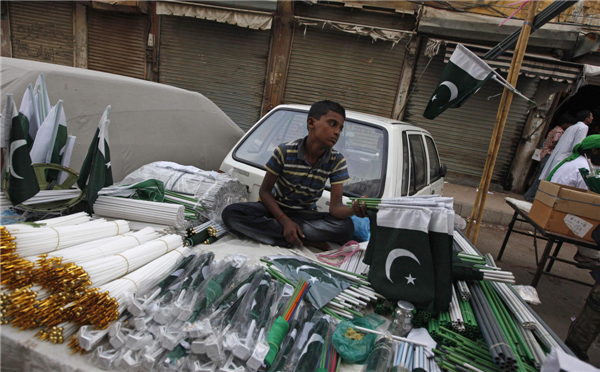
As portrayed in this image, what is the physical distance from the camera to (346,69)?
870cm

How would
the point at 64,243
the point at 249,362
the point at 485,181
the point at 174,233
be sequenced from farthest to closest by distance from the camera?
the point at 485,181 → the point at 174,233 → the point at 64,243 → the point at 249,362

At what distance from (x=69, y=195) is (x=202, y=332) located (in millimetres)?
1841

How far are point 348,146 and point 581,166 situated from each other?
3.37m

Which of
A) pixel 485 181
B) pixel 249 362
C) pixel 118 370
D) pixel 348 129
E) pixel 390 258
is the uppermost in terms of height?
pixel 348 129

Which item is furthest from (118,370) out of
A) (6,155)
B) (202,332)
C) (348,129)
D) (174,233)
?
(348,129)

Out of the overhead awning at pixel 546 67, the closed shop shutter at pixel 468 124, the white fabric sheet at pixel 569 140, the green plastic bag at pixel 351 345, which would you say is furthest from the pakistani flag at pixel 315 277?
the closed shop shutter at pixel 468 124

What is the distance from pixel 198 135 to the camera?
4918 mm

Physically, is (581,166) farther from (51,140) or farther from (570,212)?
(51,140)

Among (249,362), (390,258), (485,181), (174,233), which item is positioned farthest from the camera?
(485,181)

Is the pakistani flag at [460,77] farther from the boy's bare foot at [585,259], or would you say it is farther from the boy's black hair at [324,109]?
the boy's bare foot at [585,259]

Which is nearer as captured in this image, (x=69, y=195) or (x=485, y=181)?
(x=69, y=195)

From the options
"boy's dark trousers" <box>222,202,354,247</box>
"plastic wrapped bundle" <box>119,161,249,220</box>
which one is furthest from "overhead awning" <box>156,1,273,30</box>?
"boy's dark trousers" <box>222,202,354,247</box>

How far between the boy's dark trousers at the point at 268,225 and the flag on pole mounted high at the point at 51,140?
56.3 inches

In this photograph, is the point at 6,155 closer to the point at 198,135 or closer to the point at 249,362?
the point at 249,362
